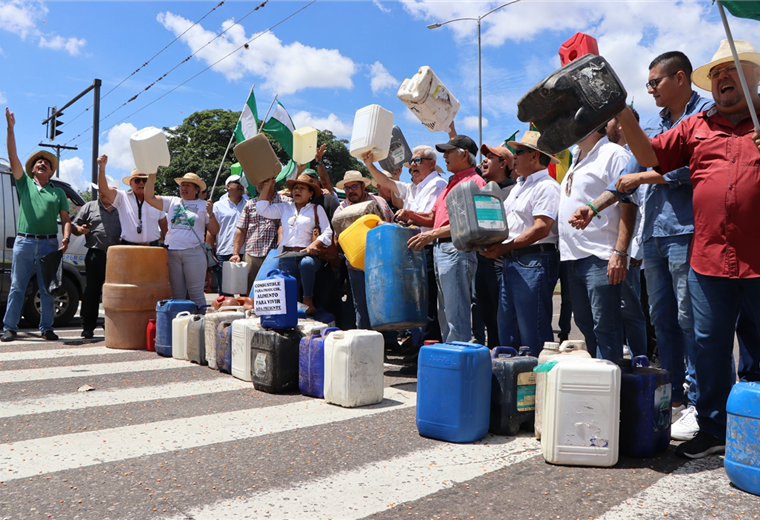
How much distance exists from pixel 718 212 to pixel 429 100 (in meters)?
4.32

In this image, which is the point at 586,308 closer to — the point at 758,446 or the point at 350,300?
the point at 758,446

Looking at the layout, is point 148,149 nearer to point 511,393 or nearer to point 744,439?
point 511,393

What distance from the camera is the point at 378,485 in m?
2.96

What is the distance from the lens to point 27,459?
129 inches

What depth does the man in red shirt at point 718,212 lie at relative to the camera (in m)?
3.17

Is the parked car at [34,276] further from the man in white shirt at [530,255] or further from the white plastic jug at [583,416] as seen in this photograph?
the white plastic jug at [583,416]

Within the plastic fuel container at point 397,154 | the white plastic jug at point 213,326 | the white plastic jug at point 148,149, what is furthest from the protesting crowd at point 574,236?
the white plastic jug at point 213,326

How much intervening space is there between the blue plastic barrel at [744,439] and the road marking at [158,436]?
2.22m

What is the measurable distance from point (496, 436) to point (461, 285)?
1534 mm

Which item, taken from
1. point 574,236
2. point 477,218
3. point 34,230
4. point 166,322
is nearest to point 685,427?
point 574,236

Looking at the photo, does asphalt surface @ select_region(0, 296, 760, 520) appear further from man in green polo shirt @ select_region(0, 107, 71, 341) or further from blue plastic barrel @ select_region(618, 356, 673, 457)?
man in green polo shirt @ select_region(0, 107, 71, 341)

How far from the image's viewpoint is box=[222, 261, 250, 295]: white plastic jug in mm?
8070

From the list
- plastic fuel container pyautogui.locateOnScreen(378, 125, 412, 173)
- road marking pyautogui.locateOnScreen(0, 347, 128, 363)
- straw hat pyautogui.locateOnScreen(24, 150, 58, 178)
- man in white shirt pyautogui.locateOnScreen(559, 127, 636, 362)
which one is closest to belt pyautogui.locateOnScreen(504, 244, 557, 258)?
man in white shirt pyautogui.locateOnScreen(559, 127, 636, 362)

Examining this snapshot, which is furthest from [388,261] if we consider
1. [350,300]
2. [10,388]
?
[10,388]
